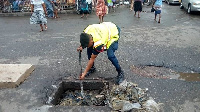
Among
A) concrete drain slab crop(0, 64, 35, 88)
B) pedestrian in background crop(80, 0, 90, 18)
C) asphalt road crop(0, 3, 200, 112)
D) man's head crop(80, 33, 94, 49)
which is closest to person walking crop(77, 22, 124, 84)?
man's head crop(80, 33, 94, 49)

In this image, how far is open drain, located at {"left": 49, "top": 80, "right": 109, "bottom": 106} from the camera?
4.04 meters

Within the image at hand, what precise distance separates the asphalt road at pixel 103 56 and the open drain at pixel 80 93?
0.22 m

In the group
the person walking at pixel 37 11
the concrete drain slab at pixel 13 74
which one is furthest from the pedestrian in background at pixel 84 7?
the concrete drain slab at pixel 13 74

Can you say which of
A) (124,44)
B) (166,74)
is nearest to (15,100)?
(166,74)

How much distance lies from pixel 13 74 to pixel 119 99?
Result: 7.65 ft

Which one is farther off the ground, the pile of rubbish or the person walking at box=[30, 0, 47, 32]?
the person walking at box=[30, 0, 47, 32]

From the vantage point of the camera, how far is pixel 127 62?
5410 millimetres

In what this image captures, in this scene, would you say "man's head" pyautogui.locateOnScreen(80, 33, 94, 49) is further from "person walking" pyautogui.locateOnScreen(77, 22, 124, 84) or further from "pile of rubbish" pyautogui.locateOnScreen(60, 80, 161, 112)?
"pile of rubbish" pyautogui.locateOnScreen(60, 80, 161, 112)

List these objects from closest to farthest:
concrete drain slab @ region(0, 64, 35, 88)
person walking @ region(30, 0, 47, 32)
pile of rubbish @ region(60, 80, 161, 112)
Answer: pile of rubbish @ region(60, 80, 161, 112) → concrete drain slab @ region(0, 64, 35, 88) → person walking @ region(30, 0, 47, 32)

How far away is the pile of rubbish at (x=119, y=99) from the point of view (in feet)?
11.3

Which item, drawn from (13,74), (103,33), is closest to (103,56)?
(103,33)

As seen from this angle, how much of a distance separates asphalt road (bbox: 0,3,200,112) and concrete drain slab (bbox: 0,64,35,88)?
0.12m

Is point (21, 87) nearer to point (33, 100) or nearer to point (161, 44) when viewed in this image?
point (33, 100)

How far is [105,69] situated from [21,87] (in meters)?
1.87
